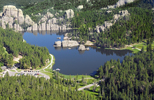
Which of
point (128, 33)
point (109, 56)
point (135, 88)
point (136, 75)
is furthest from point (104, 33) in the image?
point (135, 88)

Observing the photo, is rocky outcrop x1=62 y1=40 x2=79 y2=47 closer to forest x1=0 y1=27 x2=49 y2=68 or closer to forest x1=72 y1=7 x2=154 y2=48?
forest x1=72 y1=7 x2=154 y2=48

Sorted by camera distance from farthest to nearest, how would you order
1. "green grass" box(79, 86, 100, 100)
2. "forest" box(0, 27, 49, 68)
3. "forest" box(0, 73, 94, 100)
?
"forest" box(0, 27, 49, 68) < "green grass" box(79, 86, 100, 100) < "forest" box(0, 73, 94, 100)

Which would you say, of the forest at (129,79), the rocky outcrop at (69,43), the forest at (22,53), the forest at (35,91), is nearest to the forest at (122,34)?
the rocky outcrop at (69,43)

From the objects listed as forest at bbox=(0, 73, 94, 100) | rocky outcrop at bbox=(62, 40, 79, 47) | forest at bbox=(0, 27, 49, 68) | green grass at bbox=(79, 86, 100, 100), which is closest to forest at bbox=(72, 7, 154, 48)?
rocky outcrop at bbox=(62, 40, 79, 47)

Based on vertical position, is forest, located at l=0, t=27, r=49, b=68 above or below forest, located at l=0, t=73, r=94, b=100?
above

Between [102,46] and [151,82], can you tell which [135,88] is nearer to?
[151,82]

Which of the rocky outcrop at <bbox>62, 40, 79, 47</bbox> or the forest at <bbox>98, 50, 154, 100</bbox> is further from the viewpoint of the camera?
the rocky outcrop at <bbox>62, 40, 79, 47</bbox>

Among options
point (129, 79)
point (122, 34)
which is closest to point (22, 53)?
point (129, 79)

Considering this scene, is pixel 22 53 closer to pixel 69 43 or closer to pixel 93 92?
pixel 69 43
